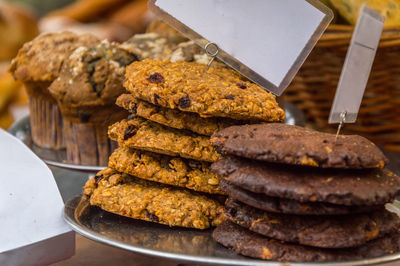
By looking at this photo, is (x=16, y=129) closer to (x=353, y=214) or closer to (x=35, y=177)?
(x=35, y=177)

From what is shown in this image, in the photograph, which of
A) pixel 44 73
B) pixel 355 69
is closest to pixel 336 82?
pixel 355 69

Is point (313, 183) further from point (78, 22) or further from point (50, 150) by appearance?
point (78, 22)

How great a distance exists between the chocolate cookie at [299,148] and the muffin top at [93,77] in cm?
83

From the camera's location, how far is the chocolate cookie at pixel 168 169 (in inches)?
47.7

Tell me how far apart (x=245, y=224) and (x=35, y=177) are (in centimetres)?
63

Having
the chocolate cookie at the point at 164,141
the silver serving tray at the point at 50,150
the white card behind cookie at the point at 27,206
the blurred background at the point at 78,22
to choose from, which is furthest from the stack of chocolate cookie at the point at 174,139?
the blurred background at the point at 78,22

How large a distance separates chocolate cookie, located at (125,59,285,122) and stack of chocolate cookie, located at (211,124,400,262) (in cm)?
9

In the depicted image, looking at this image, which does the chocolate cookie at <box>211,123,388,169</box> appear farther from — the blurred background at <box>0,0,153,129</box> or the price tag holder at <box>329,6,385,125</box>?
the blurred background at <box>0,0,153,129</box>

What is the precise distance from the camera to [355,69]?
1194 mm

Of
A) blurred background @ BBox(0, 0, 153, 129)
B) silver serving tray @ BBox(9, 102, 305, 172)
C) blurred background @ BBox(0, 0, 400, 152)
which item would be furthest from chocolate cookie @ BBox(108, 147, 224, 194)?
blurred background @ BBox(0, 0, 153, 129)

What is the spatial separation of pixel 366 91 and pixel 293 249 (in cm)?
128

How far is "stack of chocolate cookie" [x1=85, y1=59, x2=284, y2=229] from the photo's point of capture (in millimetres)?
1164

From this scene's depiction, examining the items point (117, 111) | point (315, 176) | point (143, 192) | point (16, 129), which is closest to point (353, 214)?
point (315, 176)

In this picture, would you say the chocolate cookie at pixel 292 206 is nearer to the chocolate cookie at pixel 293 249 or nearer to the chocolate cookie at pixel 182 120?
the chocolate cookie at pixel 293 249
